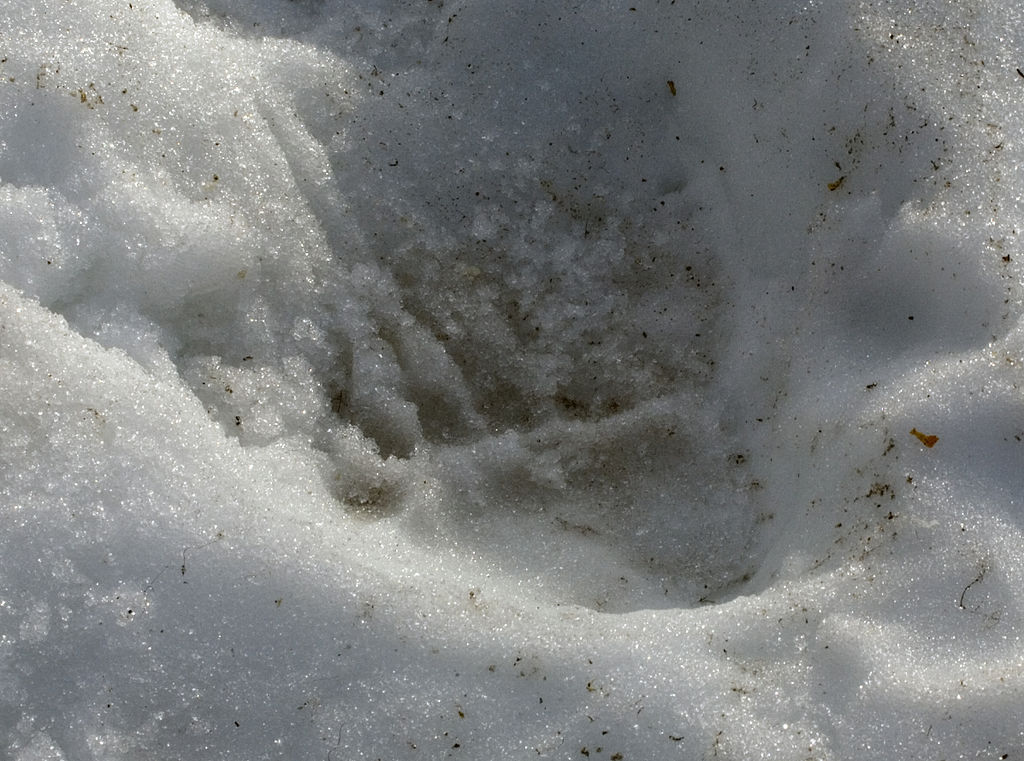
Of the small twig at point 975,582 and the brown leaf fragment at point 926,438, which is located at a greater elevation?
the brown leaf fragment at point 926,438

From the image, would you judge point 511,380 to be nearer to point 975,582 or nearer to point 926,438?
point 926,438

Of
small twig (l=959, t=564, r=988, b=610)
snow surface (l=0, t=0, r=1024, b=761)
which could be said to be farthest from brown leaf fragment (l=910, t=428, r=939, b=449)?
small twig (l=959, t=564, r=988, b=610)

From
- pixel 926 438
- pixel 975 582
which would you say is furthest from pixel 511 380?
pixel 975 582

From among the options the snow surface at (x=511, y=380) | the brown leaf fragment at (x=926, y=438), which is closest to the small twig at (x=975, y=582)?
the snow surface at (x=511, y=380)

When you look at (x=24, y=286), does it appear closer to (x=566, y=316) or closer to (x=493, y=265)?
(x=493, y=265)

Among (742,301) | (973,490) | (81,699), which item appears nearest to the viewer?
(81,699)

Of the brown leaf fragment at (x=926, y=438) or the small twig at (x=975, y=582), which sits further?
the brown leaf fragment at (x=926, y=438)

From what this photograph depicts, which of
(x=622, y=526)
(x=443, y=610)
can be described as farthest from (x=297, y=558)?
(x=622, y=526)

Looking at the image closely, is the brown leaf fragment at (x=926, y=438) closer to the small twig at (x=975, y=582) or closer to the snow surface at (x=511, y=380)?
the snow surface at (x=511, y=380)

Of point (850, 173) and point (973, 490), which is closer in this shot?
point (973, 490)
